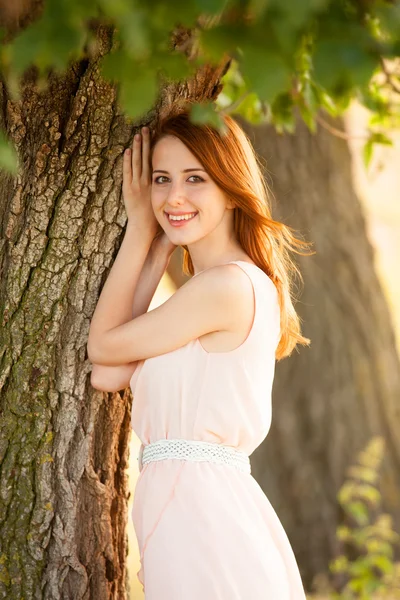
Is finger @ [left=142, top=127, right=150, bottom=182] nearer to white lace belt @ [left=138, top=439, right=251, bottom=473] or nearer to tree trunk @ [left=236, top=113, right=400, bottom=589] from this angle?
white lace belt @ [left=138, top=439, right=251, bottom=473]

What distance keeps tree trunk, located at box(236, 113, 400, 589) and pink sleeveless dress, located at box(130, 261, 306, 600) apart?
10.3 ft

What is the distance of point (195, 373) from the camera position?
267cm

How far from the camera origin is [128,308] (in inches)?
111

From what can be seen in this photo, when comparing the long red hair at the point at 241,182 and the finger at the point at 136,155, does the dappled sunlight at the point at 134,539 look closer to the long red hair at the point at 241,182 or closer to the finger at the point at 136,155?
the long red hair at the point at 241,182

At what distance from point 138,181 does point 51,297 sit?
0.49 m

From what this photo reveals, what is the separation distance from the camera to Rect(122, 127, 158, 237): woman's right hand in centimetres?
279

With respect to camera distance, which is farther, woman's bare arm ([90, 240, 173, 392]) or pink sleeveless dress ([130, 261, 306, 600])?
woman's bare arm ([90, 240, 173, 392])

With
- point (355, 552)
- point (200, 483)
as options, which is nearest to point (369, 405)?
point (355, 552)

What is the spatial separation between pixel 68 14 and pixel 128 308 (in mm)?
1425

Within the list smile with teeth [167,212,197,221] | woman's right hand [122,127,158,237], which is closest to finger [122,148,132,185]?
woman's right hand [122,127,158,237]

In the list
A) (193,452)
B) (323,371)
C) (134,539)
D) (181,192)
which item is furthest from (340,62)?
(134,539)

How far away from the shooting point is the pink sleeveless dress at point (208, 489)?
8.43 feet

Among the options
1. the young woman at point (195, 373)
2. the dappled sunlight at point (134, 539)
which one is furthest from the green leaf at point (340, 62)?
the dappled sunlight at point (134, 539)

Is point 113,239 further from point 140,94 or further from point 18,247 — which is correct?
point 140,94
